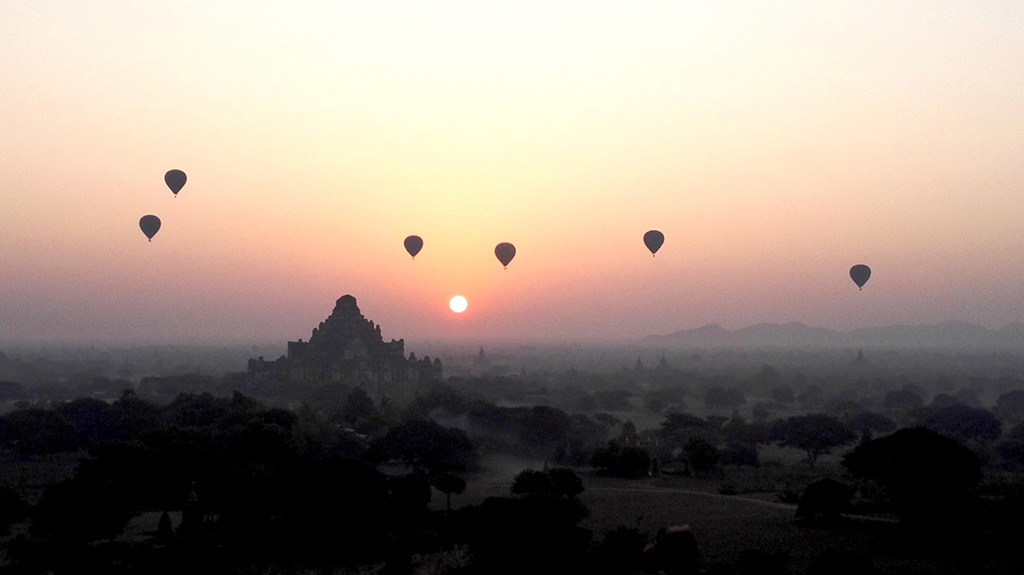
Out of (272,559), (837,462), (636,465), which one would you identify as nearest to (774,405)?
(837,462)

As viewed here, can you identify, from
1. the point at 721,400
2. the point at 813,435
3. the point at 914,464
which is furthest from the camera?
the point at 721,400

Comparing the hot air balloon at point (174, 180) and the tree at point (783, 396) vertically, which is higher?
the hot air balloon at point (174, 180)

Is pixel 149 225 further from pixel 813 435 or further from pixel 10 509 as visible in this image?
pixel 813 435

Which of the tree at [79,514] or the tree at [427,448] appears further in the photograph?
the tree at [427,448]

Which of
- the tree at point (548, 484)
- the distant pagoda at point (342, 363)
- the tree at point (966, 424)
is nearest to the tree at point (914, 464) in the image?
the tree at point (548, 484)

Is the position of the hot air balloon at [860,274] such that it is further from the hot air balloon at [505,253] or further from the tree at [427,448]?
the tree at [427,448]

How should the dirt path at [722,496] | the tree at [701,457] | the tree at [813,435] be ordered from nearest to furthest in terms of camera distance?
the dirt path at [722,496]
the tree at [701,457]
the tree at [813,435]

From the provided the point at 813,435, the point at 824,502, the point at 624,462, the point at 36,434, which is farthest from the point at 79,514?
the point at 813,435
